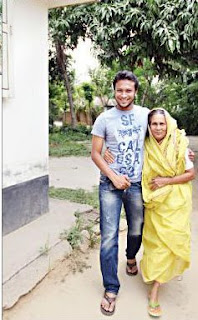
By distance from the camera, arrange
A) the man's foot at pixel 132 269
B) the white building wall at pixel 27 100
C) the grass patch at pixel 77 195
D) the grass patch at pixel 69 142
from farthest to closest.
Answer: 1. the grass patch at pixel 69 142
2. the grass patch at pixel 77 195
3. the white building wall at pixel 27 100
4. the man's foot at pixel 132 269

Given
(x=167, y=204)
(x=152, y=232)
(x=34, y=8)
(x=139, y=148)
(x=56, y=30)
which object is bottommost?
(x=152, y=232)

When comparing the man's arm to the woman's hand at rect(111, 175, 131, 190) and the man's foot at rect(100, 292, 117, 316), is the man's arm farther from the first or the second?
the man's foot at rect(100, 292, 117, 316)

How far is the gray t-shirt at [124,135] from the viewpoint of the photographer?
84.4 inches

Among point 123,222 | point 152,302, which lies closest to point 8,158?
point 123,222

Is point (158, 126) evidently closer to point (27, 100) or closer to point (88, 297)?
point (88, 297)

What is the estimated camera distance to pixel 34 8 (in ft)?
11.1

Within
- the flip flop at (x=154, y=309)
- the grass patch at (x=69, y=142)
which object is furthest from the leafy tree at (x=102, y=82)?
the flip flop at (x=154, y=309)

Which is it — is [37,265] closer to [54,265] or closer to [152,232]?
[54,265]

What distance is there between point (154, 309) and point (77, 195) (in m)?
2.51

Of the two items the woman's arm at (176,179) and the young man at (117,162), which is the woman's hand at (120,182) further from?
the woman's arm at (176,179)

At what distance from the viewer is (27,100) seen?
3377mm

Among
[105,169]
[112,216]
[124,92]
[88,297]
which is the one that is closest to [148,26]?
[124,92]

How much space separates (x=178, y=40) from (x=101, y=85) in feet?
28.6

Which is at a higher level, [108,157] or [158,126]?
[158,126]
